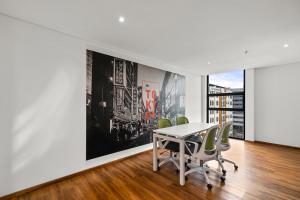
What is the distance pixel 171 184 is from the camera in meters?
2.40

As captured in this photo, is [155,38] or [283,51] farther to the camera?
[283,51]

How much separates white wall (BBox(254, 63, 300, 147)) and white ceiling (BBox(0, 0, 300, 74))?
4.23ft

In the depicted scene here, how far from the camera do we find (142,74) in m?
3.83

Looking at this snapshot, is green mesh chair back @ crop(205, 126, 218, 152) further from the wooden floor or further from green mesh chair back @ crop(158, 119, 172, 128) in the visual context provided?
green mesh chair back @ crop(158, 119, 172, 128)

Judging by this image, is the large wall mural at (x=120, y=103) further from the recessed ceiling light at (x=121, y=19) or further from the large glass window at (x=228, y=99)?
the large glass window at (x=228, y=99)

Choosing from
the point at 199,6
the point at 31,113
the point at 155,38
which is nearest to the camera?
the point at 199,6

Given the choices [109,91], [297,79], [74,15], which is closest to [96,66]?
[109,91]

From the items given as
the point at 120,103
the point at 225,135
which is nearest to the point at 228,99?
the point at 225,135

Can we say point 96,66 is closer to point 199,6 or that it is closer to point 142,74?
point 142,74

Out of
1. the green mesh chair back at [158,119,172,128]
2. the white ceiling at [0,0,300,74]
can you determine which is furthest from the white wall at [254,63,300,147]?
the green mesh chair back at [158,119,172,128]

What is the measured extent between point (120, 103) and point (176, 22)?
6.76ft

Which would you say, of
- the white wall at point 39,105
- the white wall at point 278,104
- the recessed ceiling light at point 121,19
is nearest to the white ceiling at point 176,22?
the recessed ceiling light at point 121,19

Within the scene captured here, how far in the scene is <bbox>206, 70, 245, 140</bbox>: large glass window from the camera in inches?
211

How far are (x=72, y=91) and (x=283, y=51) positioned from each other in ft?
16.1
